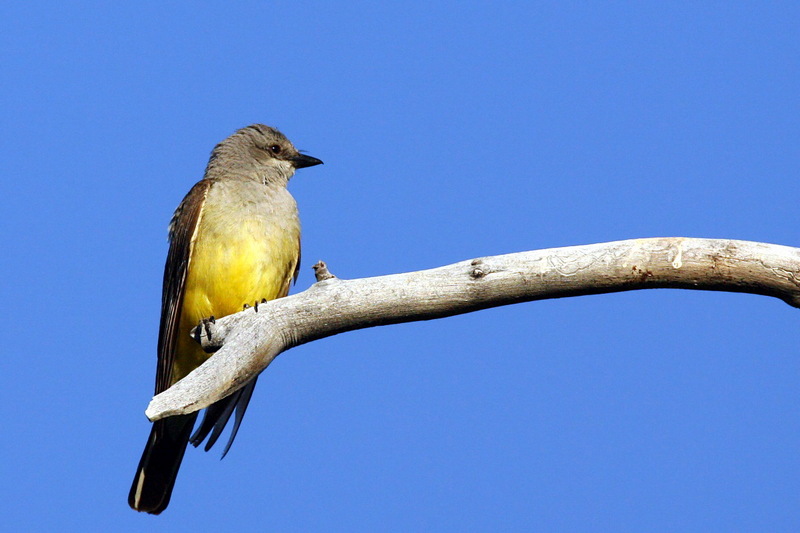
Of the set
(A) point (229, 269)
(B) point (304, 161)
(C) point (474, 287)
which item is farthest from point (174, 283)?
(C) point (474, 287)

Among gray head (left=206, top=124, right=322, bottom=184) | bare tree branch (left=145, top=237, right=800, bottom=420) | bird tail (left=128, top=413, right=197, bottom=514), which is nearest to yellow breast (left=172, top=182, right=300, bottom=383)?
gray head (left=206, top=124, right=322, bottom=184)

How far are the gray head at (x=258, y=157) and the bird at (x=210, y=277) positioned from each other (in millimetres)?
107

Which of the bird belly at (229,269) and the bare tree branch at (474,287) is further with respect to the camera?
the bird belly at (229,269)

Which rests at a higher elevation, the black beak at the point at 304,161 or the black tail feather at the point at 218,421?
the black beak at the point at 304,161

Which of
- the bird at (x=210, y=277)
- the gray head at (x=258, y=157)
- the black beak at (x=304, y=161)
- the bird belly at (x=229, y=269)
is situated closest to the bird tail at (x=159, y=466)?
the bird at (x=210, y=277)

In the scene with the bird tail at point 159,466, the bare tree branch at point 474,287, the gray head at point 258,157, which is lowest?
the bird tail at point 159,466

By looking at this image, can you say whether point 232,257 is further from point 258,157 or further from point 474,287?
point 474,287

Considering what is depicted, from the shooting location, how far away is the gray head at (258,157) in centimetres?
776

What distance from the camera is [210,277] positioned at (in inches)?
274

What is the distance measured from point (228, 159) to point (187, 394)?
3.11 metres

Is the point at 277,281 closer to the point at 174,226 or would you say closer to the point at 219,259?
the point at 219,259

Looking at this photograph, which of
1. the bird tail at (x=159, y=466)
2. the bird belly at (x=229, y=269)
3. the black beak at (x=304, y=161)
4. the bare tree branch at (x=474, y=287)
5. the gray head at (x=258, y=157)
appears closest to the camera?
the bare tree branch at (x=474, y=287)

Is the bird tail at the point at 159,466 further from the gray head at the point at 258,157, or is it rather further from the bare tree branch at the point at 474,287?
the gray head at the point at 258,157

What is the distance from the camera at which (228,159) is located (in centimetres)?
785
